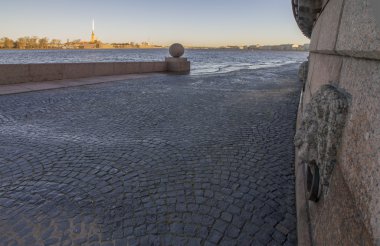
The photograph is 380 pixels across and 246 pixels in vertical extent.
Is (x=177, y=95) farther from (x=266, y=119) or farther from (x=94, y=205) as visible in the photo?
(x=94, y=205)

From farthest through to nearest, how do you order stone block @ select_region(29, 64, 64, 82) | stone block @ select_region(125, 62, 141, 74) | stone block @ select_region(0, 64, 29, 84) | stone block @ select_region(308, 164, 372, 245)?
stone block @ select_region(125, 62, 141, 74), stone block @ select_region(29, 64, 64, 82), stone block @ select_region(0, 64, 29, 84), stone block @ select_region(308, 164, 372, 245)

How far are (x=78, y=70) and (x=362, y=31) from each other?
13.9m

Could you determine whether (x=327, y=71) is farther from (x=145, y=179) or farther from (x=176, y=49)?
(x=176, y=49)

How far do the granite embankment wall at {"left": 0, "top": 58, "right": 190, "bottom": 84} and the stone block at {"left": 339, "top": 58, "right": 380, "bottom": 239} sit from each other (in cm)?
1212

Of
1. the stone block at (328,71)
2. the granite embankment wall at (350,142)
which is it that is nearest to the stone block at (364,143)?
the granite embankment wall at (350,142)

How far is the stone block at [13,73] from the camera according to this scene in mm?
10352

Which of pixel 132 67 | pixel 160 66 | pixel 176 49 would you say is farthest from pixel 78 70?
pixel 176 49

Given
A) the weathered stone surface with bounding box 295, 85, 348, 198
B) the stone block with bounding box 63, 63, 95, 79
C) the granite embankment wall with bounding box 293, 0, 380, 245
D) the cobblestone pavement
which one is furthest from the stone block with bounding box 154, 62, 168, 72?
the weathered stone surface with bounding box 295, 85, 348, 198

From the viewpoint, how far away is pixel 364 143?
3.92 feet

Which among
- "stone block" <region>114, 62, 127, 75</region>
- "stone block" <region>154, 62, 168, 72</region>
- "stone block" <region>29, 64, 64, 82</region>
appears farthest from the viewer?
"stone block" <region>154, 62, 168, 72</region>

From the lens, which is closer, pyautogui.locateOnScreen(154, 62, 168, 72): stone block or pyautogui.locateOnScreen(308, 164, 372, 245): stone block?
pyautogui.locateOnScreen(308, 164, 372, 245): stone block

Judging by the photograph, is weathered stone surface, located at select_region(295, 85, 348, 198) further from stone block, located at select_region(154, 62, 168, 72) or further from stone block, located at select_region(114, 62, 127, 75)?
stone block, located at select_region(154, 62, 168, 72)

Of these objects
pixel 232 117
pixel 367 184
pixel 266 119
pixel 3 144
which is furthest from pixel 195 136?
pixel 367 184

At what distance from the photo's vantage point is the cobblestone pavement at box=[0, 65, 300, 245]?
A: 246 cm
